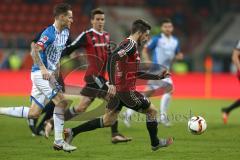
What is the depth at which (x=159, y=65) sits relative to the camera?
14.1 m

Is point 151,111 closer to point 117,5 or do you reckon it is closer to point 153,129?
point 153,129

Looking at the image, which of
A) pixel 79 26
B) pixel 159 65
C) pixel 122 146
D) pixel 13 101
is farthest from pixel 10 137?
pixel 79 26

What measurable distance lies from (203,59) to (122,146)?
2065 cm

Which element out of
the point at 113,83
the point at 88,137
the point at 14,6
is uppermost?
the point at 14,6

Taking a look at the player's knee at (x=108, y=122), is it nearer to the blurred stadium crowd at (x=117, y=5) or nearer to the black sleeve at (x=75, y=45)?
the black sleeve at (x=75, y=45)

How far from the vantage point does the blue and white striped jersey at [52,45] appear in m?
9.51

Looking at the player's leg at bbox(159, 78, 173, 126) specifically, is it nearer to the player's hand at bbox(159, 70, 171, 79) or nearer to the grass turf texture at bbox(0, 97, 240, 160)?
the grass turf texture at bbox(0, 97, 240, 160)

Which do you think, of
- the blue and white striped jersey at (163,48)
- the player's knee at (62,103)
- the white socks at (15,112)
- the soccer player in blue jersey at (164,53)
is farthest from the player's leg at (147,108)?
the blue and white striped jersey at (163,48)

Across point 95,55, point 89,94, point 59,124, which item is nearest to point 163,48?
point 95,55

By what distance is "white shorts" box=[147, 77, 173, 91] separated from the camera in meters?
13.7

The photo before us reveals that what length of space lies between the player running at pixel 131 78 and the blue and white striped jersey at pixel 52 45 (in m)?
0.96

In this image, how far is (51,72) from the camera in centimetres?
989

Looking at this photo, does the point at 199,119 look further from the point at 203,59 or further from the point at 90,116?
the point at 203,59

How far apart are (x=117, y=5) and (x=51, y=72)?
2235 cm
